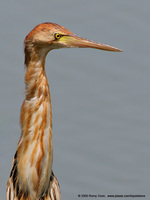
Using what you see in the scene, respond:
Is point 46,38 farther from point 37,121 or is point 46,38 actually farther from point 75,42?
point 37,121

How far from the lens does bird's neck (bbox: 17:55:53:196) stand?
19.8 ft

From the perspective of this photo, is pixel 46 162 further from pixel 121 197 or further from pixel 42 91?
pixel 121 197

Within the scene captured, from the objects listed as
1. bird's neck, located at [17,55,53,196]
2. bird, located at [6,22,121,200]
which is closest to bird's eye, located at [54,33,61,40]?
bird, located at [6,22,121,200]

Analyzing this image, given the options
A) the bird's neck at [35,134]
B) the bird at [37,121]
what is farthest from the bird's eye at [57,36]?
the bird's neck at [35,134]

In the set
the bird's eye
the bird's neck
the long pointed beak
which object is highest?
the bird's eye

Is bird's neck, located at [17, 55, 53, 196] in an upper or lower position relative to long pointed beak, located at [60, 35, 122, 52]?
lower

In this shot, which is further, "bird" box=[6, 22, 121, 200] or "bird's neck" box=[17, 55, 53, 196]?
"bird's neck" box=[17, 55, 53, 196]

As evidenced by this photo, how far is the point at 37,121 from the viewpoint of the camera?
6164mm

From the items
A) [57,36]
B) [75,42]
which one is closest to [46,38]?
[57,36]

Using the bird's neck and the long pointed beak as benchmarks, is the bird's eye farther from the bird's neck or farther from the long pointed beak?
the bird's neck

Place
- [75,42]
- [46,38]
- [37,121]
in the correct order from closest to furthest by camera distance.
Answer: [46,38] → [75,42] → [37,121]

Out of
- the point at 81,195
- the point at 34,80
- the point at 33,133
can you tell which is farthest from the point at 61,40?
the point at 81,195

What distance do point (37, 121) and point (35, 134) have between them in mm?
97

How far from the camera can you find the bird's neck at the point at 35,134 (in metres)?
6.03
